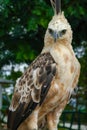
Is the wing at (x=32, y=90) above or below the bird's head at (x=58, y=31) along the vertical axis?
below

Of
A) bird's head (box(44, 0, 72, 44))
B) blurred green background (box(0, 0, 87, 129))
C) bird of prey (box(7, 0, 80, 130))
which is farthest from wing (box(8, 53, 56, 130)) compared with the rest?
blurred green background (box(0, 0, 87, 129))

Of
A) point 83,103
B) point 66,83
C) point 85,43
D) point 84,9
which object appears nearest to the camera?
point 66,83

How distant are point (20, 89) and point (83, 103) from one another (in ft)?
14.4

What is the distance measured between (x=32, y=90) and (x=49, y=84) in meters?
0.13

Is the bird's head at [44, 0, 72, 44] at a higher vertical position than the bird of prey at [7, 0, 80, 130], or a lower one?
higher

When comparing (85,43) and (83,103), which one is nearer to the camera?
(85,43)

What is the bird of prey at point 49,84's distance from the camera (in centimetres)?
315

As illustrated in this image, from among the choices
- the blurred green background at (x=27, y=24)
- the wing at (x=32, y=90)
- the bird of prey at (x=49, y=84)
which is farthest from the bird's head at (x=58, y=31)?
the blurred green background at (x=27, y=24)

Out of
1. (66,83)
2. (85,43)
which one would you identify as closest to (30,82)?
(66,83)

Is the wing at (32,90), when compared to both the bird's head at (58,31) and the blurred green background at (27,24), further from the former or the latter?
the blurred green background at (27,24)

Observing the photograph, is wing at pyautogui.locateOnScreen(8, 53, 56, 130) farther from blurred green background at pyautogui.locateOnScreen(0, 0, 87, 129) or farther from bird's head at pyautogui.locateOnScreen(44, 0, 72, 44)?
blurred green background at pyautogui.locateOnScreen(0, 0, 87, 129)

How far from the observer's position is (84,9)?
5.11m

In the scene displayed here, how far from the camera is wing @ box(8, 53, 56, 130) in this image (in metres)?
3.20

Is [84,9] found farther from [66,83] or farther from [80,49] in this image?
[66,83]
